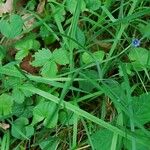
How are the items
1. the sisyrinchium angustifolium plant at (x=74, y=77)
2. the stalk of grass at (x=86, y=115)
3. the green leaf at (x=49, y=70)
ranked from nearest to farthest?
the stalk of grass at (x=86, y=115)
the sisyrinchium angustifolium plant at (x=74, y=77)
the green leaf at (x=49, y=70)

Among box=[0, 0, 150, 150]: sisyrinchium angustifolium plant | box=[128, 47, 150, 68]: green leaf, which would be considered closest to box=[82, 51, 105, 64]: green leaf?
box=[0, 0, 150, 150]: sisyrinchium angustifolium plant

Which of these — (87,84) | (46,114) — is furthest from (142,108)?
(46,114)

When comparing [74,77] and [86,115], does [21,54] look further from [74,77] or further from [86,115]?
[86,115]

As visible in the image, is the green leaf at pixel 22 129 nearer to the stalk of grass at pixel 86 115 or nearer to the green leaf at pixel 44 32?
the stalk of grass at pixel 86 115

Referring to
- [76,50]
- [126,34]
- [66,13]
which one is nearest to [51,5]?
[66,13]

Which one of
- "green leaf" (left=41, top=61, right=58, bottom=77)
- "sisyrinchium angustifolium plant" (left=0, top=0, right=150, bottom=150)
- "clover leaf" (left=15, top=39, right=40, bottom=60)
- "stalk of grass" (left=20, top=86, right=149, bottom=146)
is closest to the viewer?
"stalk of grass" (left=20, top=86, right=149, bottom=146)

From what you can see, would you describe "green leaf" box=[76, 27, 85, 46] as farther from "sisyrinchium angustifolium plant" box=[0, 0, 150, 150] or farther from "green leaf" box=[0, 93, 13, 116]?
"green leaf" box=[0, 93, 13, 116]

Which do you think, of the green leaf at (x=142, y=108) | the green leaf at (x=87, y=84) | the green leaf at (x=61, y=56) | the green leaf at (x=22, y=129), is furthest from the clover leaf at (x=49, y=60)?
the green leaf at (x=142, y=108)

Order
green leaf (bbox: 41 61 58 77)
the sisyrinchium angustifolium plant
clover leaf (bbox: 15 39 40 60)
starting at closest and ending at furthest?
1. the sisyrinchium angustifolium plant
2. green leaf (bbox: 41 61 58 77)
3. clover leaf (bbox: 15 39 40 60)
